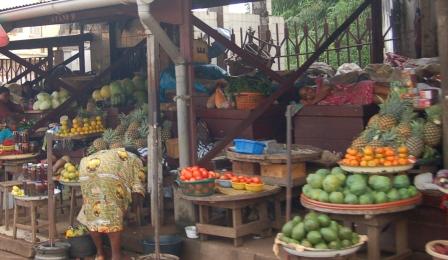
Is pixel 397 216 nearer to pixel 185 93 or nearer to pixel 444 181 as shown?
pixel 444 181

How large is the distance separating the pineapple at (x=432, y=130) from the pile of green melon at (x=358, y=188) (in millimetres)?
793

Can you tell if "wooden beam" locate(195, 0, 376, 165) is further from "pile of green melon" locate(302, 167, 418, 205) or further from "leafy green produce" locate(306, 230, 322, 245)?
"leafy green produce" locate(306, 230, 322, 245)

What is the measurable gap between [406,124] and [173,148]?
328cm

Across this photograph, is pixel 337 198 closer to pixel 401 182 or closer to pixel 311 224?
pixel 311 224

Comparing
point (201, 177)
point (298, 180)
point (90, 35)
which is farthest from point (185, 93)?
point (90, 35)

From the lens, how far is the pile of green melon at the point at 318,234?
→ 14.6ft

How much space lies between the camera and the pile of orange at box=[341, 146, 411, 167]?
16.5 ft

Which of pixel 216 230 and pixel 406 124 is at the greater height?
pixel 406 124

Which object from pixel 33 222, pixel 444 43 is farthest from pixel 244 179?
pixel 33 222

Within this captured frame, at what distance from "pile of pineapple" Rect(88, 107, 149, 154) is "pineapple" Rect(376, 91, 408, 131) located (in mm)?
3515

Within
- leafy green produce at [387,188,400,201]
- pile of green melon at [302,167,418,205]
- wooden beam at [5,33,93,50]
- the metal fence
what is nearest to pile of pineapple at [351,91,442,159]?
pile of green melon at [302,167,418,205]

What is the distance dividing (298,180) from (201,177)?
1.01 metres

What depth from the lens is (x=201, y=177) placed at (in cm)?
586

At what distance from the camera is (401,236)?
5.21 meters
